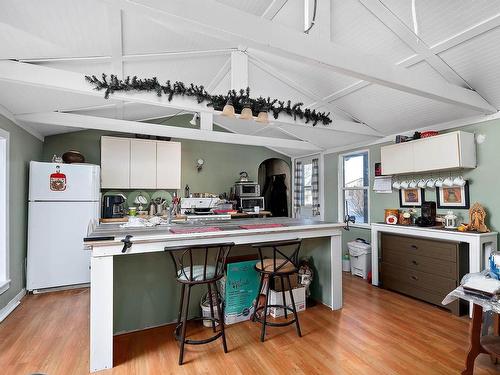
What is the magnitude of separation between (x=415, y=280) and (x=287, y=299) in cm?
166

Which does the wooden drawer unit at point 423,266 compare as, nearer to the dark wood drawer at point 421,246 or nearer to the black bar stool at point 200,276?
the dark wood drawer at point 421,246

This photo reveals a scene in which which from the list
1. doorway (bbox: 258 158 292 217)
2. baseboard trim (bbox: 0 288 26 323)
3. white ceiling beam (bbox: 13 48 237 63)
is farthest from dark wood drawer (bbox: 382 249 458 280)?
baseboard trim (bbox: 0 288 26 323)

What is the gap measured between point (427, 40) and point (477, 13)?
371mm

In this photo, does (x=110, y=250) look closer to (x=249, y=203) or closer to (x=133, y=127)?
(x=133, y=127)

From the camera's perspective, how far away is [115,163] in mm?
4395

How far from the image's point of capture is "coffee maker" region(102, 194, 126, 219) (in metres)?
4.37

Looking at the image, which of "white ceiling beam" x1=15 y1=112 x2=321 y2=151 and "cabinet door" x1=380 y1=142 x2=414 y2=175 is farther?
"cabinet door" x1=380 y1=142 x2=414 y2=175

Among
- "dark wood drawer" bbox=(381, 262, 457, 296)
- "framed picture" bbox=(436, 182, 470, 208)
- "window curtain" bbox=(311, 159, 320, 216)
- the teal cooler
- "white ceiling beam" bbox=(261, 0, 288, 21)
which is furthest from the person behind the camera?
"window curtain" bbox=(311, 159, 320, 216)

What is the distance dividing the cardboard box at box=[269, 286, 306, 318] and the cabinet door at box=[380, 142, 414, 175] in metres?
2.13

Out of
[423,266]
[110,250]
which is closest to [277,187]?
[423,266]

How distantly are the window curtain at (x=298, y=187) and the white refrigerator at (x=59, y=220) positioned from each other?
163 inches

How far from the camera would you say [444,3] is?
204cm

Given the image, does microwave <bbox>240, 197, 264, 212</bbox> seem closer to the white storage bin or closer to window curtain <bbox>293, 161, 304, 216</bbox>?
window curtain <bbox>293, 161, 304, 216</bbox>

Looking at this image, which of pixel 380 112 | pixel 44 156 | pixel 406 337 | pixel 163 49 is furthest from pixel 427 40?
pixel 44 156
